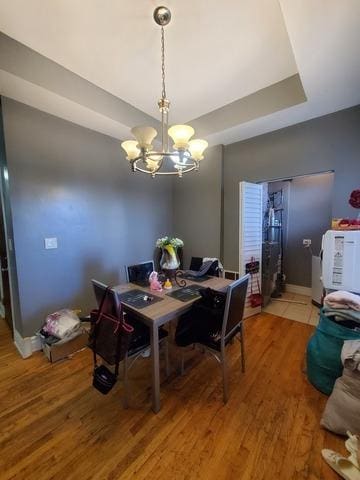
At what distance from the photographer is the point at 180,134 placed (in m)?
1.45

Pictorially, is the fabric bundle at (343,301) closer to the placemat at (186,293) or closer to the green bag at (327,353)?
the green bag at (327,353)

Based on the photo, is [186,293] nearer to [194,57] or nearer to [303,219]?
[194,57]

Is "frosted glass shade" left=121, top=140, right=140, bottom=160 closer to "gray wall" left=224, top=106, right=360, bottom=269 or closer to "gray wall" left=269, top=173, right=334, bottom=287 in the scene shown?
"gray wall" left=224, top=106, right=360, bottom=269

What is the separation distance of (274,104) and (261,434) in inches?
113

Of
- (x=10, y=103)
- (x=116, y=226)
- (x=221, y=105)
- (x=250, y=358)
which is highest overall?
(x=221, y=105)

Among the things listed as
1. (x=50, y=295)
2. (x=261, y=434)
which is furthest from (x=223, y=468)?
(x=50, y=295)

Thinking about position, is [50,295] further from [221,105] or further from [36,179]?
[221,105]

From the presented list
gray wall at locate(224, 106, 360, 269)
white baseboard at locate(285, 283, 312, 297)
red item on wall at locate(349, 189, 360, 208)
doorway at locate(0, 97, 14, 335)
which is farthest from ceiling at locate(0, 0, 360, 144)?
white baseboard at locate(285, 283, 312, 297)

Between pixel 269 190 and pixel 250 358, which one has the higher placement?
pixel 269 190

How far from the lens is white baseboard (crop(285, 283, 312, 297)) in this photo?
3824mm

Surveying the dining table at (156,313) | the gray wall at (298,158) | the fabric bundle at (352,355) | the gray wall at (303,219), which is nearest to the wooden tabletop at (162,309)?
the dining table at (156,313)

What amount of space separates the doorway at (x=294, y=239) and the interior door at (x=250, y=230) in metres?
0.35

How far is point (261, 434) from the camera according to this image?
4.34ft

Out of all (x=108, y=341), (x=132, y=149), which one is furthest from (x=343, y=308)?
(x=132, y=149)
